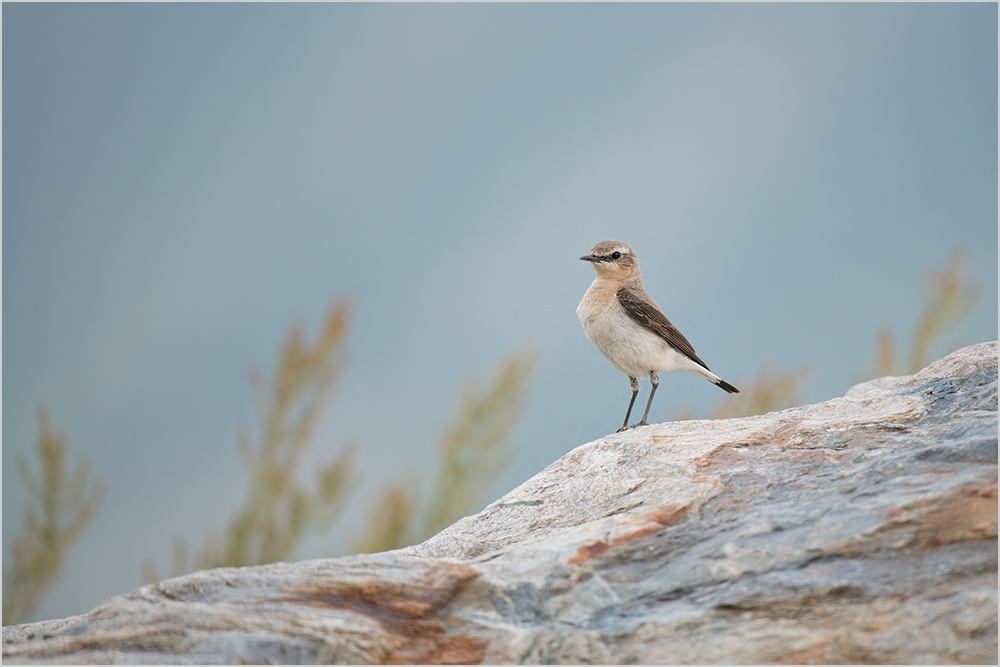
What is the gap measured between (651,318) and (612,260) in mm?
655

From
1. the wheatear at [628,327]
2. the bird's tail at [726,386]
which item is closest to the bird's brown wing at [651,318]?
the wheatear at [628,327]

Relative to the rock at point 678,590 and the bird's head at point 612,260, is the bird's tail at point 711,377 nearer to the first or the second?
the bird's head at point 612,260

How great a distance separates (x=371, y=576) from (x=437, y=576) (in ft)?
0.92

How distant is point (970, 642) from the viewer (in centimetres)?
284

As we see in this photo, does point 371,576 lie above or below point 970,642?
above

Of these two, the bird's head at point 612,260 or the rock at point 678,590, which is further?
the bird's head at point 612,260

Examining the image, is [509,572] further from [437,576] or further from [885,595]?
[885,595]

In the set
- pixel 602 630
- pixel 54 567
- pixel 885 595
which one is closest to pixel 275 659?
pixel 602 630

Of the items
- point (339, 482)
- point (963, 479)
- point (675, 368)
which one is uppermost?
point (675, 368)

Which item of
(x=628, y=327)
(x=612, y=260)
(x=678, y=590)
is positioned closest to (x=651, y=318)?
(x=628, y=327)

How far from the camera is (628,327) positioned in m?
6.49

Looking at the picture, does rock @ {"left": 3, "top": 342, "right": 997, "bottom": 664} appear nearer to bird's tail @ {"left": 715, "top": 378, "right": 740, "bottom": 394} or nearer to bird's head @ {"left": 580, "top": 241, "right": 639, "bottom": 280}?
bird's tail @ {"left": 715, "top": 378, "right": 740, "bottom": 394}

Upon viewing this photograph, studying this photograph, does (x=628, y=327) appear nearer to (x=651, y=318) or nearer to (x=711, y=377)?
(x=651, y=318)

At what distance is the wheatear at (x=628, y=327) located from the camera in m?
6.51
